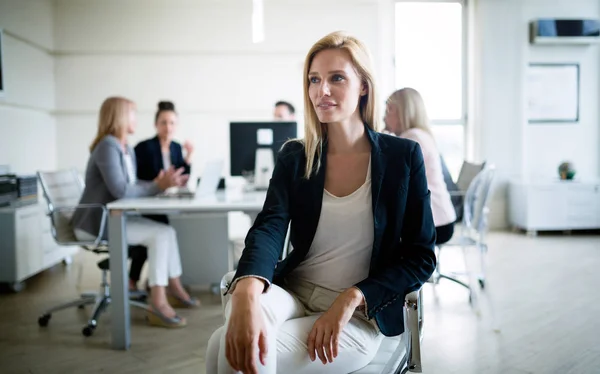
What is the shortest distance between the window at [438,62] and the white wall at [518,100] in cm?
34

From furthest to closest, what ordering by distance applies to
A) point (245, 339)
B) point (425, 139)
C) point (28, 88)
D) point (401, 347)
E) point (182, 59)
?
point (182, 59)
point (28, 88)
point (425, 139)
point (401, 347)
point (245, 339)

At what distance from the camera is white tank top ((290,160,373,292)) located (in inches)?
64.0

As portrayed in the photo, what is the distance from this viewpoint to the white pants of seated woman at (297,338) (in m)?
1.35

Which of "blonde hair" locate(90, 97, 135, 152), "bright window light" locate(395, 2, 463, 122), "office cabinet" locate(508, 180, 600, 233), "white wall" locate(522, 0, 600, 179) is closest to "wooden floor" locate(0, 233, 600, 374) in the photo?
"blonde hair" locate(90, 97, 135, 152)

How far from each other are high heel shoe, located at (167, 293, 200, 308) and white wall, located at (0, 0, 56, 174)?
90.5 inches

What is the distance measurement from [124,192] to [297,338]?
7.72 ft

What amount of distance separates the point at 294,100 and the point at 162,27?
1754 mm

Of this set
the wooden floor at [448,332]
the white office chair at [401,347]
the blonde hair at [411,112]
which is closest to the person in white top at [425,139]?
the blonde hair at [411,112]

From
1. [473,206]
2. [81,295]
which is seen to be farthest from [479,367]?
[81,295]

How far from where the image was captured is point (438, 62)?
7734 mm

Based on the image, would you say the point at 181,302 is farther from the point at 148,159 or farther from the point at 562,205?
the point at 562,205

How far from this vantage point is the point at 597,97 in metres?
7.48

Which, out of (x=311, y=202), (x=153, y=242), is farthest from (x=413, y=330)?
(x=153, y=242)

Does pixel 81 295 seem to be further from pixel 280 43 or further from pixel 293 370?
pixel 280 43
